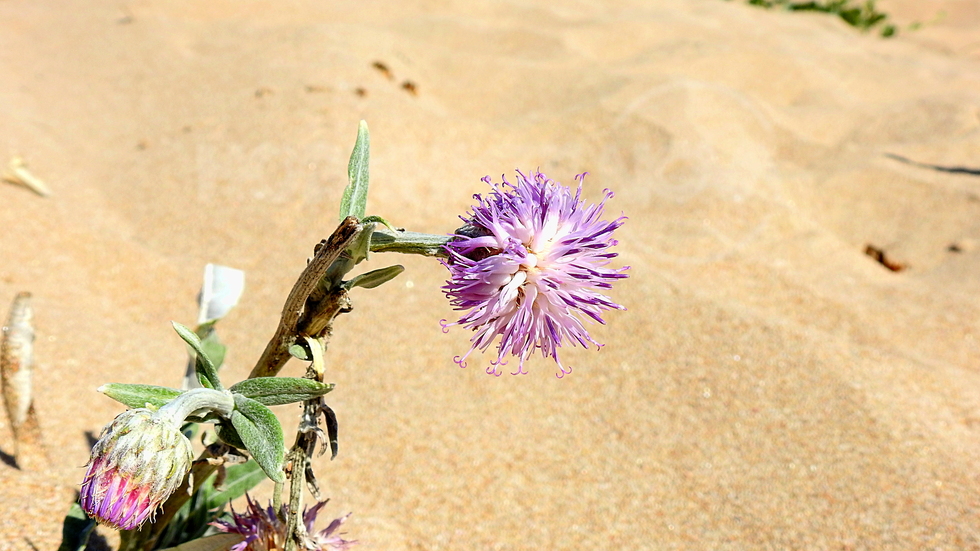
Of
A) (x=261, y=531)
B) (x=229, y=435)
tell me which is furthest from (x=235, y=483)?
(x=229, y=435)

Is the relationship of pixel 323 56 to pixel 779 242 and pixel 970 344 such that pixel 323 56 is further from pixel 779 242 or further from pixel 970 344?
pixel 970 344

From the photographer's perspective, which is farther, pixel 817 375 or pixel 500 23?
pixel 500 23

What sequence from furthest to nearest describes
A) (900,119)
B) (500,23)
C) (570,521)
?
1. (500,23)
2. (900,119)
3. (570,521)

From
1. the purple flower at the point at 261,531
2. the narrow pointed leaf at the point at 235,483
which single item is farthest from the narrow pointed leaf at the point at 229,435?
the narrow pointed leaf at the point at 235,483

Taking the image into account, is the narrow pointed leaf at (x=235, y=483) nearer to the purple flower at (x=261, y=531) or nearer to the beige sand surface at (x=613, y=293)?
the purple flower at (x=261, y=531)

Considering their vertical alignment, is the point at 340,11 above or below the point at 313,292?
below

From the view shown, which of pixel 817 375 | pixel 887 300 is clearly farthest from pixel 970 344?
pixel 817 375

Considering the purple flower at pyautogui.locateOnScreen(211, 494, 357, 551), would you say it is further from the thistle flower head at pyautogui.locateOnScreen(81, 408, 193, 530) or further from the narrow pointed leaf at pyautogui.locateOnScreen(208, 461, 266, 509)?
the thistle flower head at pyautogui.locateOnScreen(81, 408, 193, 530)

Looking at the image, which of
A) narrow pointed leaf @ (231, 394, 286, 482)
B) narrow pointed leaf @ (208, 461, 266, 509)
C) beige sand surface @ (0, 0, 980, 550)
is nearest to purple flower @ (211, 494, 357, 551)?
narrow pointed leaf @ (208, 461, 266, 509)
